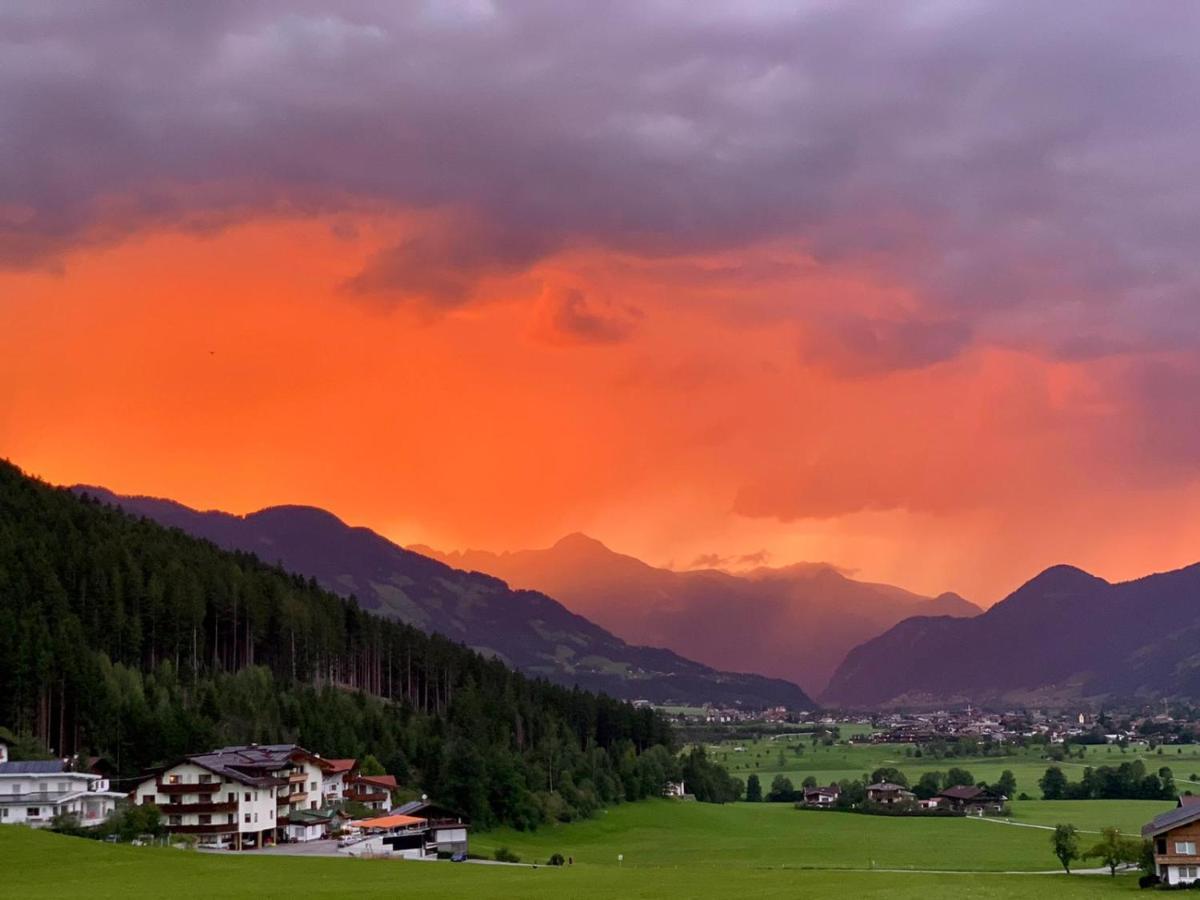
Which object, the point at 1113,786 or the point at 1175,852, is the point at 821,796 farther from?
the point at 1175,852

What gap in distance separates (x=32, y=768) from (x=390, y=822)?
2725cm

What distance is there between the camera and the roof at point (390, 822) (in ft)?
367

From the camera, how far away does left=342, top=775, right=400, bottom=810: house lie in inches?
5271

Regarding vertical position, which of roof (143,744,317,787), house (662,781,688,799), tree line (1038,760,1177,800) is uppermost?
roof (143,744,317,787)

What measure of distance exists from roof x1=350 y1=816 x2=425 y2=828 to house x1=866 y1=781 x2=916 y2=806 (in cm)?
8028

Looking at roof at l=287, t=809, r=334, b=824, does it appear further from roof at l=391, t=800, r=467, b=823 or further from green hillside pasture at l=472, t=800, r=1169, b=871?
green hillside pasture at l=472, t=800, r=1169, b=871

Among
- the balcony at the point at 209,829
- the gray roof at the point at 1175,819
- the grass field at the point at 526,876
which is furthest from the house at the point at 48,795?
the gray roof at the point at 1175,819

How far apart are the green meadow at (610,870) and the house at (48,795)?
41.1 feet

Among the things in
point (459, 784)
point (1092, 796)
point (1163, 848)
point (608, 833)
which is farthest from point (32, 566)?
point (1092, 796)

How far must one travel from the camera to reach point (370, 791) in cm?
13562

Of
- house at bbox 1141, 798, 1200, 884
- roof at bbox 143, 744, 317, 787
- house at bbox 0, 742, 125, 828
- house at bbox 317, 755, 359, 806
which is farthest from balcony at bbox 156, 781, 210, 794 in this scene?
house at bbox 1141, 798, 1200, 884

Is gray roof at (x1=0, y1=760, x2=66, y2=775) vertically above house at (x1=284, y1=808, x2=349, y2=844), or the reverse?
gray roof at (x1=0, y1=760, x2=66, y2=775)

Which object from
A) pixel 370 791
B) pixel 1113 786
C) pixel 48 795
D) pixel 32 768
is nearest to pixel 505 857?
pixel 370 791

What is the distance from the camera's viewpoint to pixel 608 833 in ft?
Answer: 470
